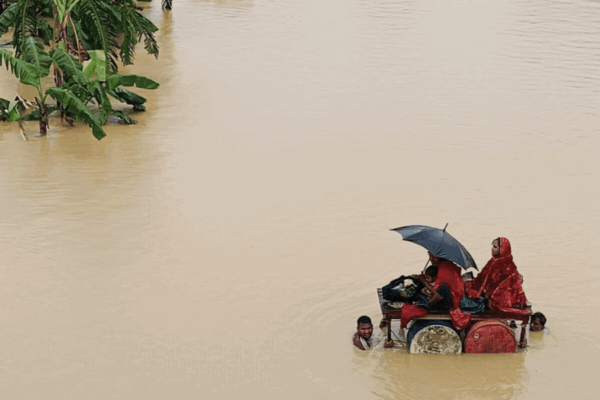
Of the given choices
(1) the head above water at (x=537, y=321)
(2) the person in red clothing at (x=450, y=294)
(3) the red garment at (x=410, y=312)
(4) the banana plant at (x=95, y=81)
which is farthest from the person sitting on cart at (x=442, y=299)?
(4) the banana plant at (x=95, y=81)

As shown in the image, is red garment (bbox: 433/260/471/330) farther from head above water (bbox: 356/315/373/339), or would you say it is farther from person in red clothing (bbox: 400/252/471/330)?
head above water (bbox: 356/315/373/339)

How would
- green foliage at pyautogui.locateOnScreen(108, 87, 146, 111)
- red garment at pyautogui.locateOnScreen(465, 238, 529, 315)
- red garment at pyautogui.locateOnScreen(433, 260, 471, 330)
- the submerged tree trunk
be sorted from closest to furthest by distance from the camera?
red garment at pyautogui.locateOnScreen(433, 260, 471, 330) → red garment at pyautogui.locateOnScreen(465, 238, 529, 315) → the submerged tree trunk → green foliage at pyautogui.locateOnScreen(108, 87, 146, 111)

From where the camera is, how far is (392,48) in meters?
21.1

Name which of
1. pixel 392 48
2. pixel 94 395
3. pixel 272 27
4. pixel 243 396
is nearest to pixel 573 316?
pixel 243 396

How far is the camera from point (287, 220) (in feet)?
34.6

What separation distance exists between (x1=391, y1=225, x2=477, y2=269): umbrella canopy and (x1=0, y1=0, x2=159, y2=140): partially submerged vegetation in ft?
22.1

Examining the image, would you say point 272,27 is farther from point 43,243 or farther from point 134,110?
point 43,243

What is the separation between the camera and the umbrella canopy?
7102 mm

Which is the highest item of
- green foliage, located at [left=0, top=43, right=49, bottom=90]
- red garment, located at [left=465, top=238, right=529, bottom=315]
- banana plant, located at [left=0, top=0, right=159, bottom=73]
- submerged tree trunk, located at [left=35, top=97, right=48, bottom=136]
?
banana plant, located at [left=0, top=0, right=159, bottom=73]

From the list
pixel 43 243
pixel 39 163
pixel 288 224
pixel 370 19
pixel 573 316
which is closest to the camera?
pixel 573 316

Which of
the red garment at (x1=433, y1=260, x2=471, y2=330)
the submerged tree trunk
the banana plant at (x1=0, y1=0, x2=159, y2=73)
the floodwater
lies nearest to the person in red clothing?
the red garment at (x1=433, y1=260, x2=471, y2=330)

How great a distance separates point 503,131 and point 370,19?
466 inches

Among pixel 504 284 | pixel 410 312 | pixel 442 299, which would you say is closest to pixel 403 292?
pixel 410 312

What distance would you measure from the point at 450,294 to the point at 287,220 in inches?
144
